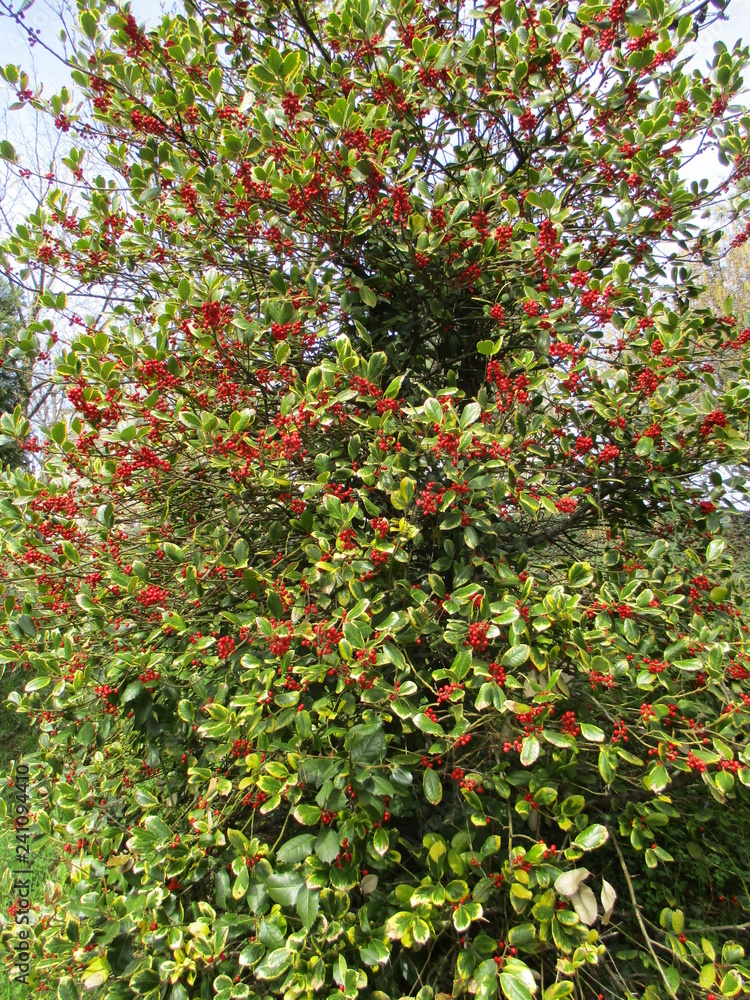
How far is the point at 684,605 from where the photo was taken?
2.12 metres

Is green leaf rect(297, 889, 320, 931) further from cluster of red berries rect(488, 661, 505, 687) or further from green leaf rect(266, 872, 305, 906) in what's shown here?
cluster of red berries rect(488, 661, 505, 687)

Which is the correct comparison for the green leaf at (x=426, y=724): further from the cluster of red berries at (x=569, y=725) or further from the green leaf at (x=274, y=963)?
the green leaf at (x=274, y=963)

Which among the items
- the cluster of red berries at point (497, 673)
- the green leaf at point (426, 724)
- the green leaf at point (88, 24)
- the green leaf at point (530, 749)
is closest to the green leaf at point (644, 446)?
the cluster of red berries at point (497, 673)

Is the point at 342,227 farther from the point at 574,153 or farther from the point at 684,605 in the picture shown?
the point at 684,605

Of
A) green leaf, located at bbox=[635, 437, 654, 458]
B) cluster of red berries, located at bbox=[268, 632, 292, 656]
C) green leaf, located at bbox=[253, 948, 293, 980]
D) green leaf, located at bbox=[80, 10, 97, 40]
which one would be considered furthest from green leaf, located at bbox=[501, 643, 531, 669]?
green leaf, located at bbox=[80, 10, 97, 40]

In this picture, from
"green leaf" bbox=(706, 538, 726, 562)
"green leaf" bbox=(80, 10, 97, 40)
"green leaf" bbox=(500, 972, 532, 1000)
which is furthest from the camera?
"green leaf" bbox=(80, 10, 97, 40)

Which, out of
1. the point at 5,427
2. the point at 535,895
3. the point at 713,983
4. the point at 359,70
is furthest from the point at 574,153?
the point at 713,983

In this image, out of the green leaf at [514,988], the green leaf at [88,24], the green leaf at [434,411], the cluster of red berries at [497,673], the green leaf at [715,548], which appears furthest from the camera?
the green leaf at [88,24]

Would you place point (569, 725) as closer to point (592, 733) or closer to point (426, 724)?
point (592, 733)

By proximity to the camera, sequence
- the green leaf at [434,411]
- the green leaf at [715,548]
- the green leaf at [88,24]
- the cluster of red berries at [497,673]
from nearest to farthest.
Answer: the cluster of red berries at [497,673]
the green leaf at [434,411]
the green leaf at [715,548]
the green leaf at [88,24]

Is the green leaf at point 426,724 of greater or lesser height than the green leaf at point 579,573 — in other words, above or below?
below

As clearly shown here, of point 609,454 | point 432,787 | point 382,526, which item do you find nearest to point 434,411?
point 382,526

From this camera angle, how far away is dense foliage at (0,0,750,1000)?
157 centimetres

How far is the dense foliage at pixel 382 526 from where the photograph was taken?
5.15 feet
